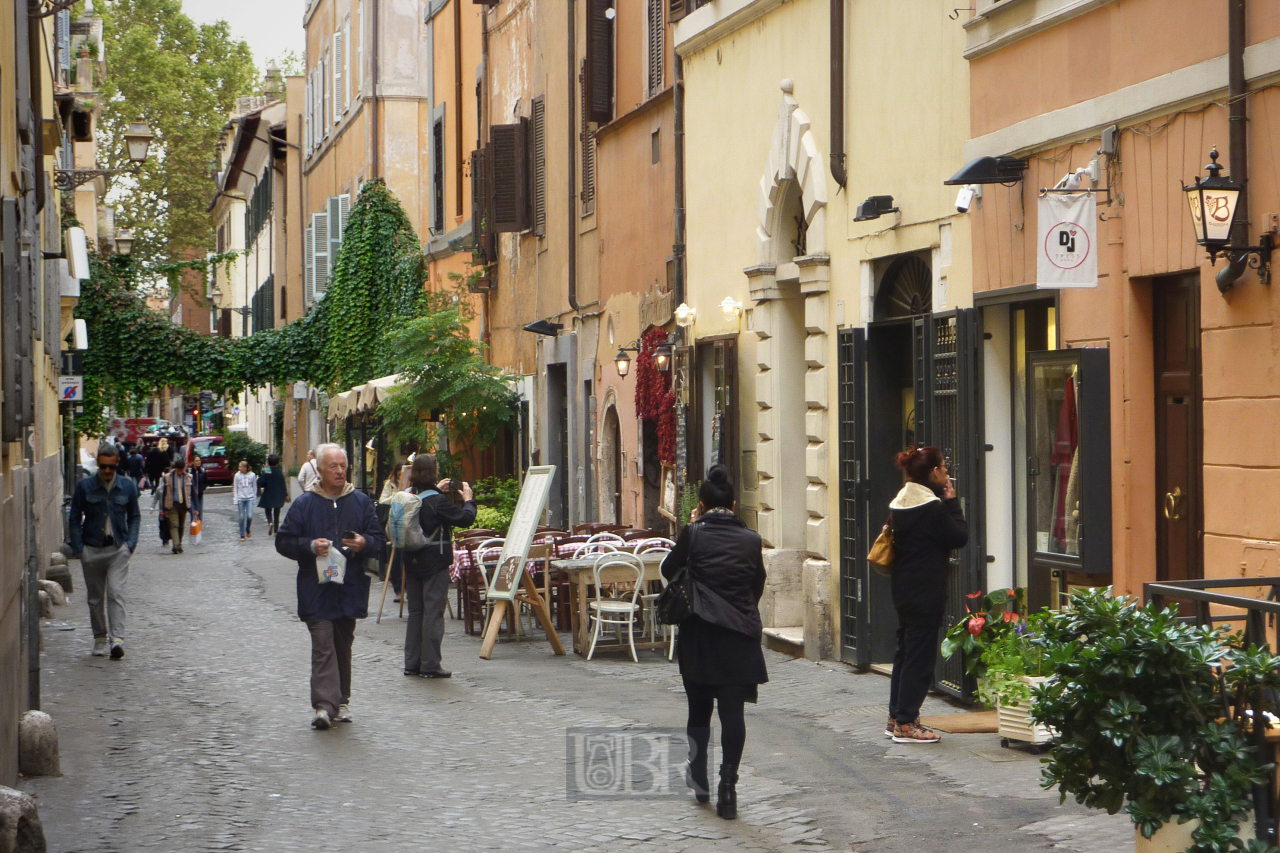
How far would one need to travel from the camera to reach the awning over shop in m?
22.3

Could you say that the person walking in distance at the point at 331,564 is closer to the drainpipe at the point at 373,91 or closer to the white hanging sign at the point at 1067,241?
the white hanging sign at the point at 1067,241

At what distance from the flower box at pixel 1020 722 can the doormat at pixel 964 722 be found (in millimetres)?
620

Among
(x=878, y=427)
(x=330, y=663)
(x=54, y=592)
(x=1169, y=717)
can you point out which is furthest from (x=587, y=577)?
(x=1169, y=717)

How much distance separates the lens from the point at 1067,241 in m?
9.29

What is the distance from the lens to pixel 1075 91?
381 inches

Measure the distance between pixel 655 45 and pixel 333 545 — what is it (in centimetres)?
874

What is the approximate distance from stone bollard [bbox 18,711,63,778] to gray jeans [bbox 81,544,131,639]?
5467 millimetres

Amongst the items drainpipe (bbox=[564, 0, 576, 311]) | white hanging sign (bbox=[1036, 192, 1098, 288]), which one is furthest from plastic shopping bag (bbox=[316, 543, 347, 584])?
drainpipe (bbox=[564, 0, 576, 311])

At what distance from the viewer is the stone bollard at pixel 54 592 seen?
18750 millimetres

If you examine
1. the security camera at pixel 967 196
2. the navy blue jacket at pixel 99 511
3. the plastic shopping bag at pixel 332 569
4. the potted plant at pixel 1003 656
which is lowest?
the potted plant at pixel 1003 656

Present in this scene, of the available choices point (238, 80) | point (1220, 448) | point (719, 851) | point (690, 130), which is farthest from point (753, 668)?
point (238, 80)

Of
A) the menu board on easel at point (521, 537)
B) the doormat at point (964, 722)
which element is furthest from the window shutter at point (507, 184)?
the doormat at point (964, 722)

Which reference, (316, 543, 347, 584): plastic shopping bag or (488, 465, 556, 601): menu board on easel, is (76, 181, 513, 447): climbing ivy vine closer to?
(488, 465, 556, 601): menu board on easel

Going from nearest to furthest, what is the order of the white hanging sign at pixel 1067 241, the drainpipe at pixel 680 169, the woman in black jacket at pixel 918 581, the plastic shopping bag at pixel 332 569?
the white hanging sign at pixel 1067 241, the woman in black jacket at pixel 918 581, the plastic shopping bag at pixel 332 569, the drainpipe at pixel 680 169
